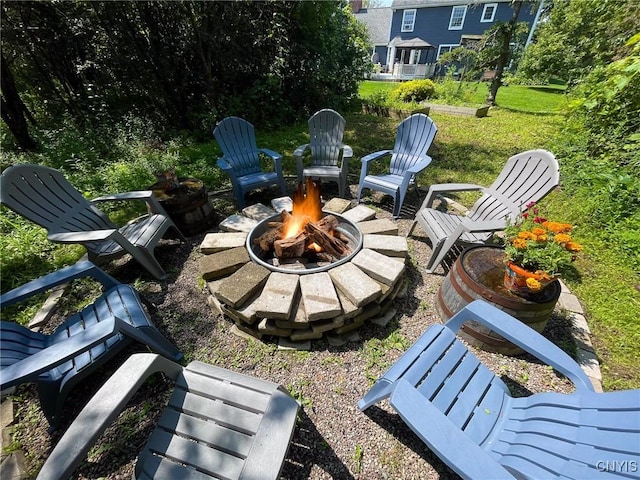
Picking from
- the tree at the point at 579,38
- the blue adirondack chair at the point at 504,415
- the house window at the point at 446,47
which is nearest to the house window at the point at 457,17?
the house window at the point at 446,47

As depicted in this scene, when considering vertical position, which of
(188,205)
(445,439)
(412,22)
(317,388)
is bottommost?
(317,388)

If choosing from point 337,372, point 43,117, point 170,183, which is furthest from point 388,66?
point 337,372

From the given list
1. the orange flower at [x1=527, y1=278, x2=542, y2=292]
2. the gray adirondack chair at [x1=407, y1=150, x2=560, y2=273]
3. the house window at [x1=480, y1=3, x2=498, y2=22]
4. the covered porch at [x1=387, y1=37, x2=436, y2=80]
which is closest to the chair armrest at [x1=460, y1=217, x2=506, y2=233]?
the gray adirondack chair at [x1=407, y1=150, x2=560, y2=273]

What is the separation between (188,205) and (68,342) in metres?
1.97

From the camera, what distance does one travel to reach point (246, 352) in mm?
2098

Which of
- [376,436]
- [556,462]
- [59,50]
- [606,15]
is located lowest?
[376,436]

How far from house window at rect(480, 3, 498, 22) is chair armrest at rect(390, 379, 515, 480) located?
918 inches

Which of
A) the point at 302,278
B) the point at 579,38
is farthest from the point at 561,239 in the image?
the point at 579,38

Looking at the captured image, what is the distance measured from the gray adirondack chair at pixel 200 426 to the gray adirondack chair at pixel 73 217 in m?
1.52

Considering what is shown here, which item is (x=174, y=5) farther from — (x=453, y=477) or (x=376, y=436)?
(x=453, y=477)

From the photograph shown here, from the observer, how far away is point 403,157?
385 centimetres

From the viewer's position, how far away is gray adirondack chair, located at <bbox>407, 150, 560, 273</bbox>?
2.43m

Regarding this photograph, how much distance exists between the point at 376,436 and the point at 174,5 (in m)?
7.33

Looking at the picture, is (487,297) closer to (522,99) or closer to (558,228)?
(558,228)
